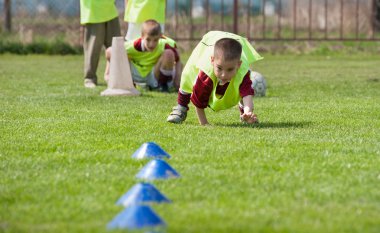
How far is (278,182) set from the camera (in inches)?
186

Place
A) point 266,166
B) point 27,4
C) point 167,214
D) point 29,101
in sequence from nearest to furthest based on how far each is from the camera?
point 167,214, point 266,166, point 29,101, point 27,4

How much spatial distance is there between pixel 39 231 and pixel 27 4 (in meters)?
20.3

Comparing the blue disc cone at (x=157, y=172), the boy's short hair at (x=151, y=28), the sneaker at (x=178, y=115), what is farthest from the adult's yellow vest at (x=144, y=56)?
the blue disc cone at (x=157, y=172)

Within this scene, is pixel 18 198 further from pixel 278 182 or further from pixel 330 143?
pixel 330 143

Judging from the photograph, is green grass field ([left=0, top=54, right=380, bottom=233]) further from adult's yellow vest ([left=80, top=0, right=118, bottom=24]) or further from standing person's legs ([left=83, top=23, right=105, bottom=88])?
adult's yellow vest ([left=80, top=0, right=118, bottom=24])

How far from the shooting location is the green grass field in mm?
3949

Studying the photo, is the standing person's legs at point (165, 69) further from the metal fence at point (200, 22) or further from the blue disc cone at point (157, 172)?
the metal fence at point (200, 22)

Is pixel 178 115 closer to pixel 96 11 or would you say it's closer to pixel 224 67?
pixel 224 67

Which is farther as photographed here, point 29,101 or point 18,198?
point 29,101

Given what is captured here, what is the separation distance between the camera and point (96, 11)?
38.9 feet

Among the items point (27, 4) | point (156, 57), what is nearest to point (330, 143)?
point (156, 57)

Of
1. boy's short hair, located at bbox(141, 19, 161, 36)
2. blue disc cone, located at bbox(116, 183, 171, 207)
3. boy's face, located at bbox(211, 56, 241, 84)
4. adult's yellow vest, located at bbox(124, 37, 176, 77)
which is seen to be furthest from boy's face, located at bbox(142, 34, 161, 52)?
blue disc cone, located at bbox(116, 183, 171, 207)

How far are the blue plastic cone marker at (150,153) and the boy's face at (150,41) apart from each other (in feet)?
17.8

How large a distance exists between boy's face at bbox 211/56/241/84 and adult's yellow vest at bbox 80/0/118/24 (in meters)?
5.01
